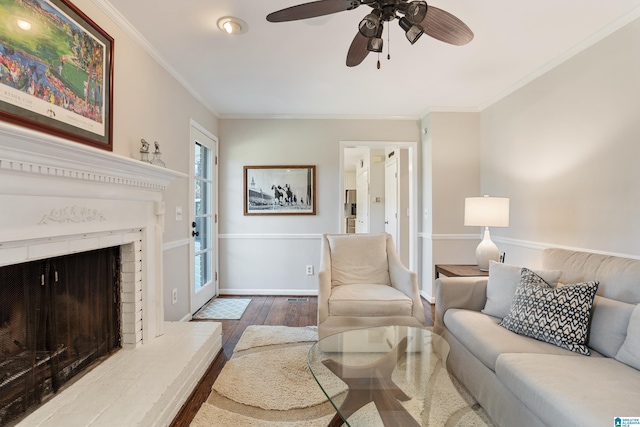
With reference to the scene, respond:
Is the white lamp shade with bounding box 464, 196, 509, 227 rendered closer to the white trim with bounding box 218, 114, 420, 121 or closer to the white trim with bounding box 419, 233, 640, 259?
the white trim with bounding box 419, 233, 640, 259

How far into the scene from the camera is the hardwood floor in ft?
5.59

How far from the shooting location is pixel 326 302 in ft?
7.31

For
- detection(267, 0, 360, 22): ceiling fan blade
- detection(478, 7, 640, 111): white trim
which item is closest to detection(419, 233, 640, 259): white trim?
detection(478, 7, 640, 111): white trim

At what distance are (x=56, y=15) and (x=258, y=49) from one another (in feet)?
4.00

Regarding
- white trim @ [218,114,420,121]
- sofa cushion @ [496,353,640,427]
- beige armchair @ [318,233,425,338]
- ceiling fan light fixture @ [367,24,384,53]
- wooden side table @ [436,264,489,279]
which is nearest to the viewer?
sofa cushion @ [496,353,640,427]

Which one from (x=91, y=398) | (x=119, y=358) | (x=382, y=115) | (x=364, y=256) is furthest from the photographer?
(x=382, y=115)

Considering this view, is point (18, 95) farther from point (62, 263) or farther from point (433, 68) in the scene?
point (433, 68)

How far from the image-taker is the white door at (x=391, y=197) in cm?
470

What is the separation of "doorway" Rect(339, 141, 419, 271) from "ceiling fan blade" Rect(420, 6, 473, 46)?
7.72 ft

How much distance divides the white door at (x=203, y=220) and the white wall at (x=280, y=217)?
0.18m

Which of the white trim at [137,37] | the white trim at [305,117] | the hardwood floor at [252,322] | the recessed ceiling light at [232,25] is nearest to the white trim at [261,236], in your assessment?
the hardwood floor at [252,322]

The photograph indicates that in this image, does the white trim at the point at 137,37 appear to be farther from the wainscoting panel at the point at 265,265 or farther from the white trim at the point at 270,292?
the white trim at the point at 270,292

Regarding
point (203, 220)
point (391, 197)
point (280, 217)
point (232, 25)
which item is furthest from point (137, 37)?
point (391, 197)

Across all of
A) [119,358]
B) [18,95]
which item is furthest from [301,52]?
[119,358]
